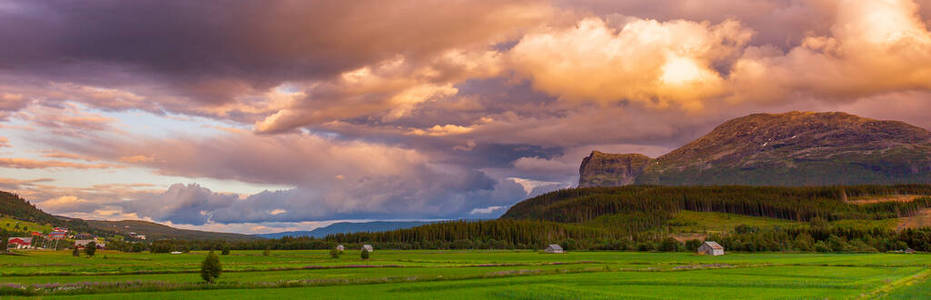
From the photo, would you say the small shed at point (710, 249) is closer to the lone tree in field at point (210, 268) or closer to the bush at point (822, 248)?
the bush at point (822, 248)

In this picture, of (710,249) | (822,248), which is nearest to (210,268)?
(710,249)

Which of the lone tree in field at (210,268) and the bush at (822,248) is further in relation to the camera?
the bush at (822,248)

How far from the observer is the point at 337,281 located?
56.8m

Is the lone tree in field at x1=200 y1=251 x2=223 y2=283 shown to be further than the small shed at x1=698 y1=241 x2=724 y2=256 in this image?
No

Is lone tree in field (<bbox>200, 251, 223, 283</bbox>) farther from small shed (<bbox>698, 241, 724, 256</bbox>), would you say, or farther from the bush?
the bush

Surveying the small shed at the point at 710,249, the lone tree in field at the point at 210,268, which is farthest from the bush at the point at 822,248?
the lone tree in field at the point at 210,268

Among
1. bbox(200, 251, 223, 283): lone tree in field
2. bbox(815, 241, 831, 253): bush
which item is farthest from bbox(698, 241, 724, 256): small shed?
bbox(200, 251, 223, 283): lone tree in field

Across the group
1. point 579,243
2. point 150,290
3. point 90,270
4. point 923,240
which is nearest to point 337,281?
point 150,290

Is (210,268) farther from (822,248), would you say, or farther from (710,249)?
(822,248)

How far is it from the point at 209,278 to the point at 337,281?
13.5 m

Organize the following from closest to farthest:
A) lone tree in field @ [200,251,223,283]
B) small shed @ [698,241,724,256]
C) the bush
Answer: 1. lone tree in field @ [200,251,223,283]
2. small shed @ [698,241,724,256]
3. the bush

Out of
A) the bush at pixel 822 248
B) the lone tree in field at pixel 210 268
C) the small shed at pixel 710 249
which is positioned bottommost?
the bush at pixel 822 248

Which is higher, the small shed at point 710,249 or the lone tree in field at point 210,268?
the lone tree in field at point 210,268

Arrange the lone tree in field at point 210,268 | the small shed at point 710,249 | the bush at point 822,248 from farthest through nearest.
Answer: the bush at point 822,248
the small shed at point 710,249
the lone tree in field at point 210,268
